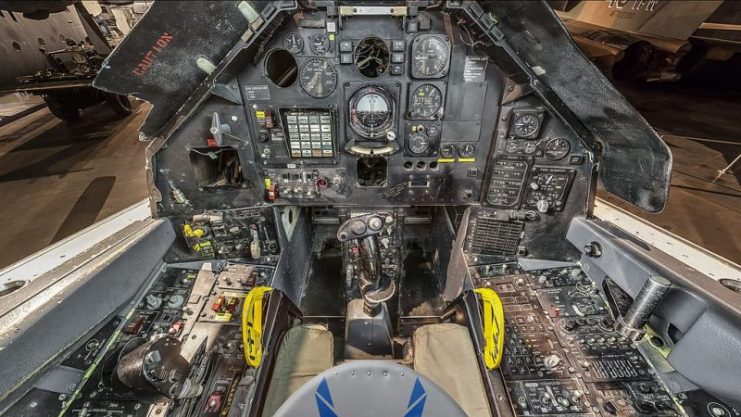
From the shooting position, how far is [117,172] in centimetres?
515

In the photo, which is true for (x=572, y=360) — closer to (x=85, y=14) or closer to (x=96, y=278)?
(x=96, y=278)

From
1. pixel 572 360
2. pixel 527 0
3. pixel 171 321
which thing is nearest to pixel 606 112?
pixel 527 0


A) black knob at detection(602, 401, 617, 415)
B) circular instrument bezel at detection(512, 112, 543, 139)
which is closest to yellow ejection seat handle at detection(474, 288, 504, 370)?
black knob at detection(602, 401, 617, 415)

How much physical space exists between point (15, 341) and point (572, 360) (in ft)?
9.57

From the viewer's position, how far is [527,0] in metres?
1.56

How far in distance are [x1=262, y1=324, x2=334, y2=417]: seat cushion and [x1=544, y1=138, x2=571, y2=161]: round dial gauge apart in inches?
83.3

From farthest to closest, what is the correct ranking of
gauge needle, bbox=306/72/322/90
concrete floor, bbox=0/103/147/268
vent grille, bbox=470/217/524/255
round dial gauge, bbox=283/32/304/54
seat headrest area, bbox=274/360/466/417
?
concrete floor, bbox=0/103/147/268 < vent grille, bbox=470/217/524/255 < gauge needle, bbox=306/72/322/90 < round dial gauge, bbox=283/32/304/54 < seat headrest area, bbox=274/360/466/417

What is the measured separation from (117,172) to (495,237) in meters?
6.01

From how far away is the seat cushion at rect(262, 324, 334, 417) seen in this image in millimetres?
1881

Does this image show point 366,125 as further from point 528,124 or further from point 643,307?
point 643,307

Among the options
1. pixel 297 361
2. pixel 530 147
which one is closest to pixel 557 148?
pixel 530 147

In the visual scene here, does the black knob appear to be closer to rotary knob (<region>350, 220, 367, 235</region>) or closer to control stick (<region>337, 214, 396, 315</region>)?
control stick (<region>337, 214, 396, 315</region>)

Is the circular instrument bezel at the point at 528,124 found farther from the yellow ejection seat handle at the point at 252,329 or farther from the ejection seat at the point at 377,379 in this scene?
the yellow ejection seat handle at the point at 252,329

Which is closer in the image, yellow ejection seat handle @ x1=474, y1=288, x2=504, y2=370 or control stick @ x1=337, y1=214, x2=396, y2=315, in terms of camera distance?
yellow ejection seat handle @ x1=474, y1=288, x2=504, y2=370
